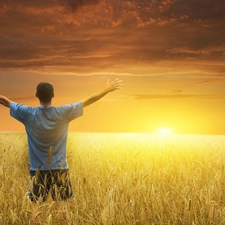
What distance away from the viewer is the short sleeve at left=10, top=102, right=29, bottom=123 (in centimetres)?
417

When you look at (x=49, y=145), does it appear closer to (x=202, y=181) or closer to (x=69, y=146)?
(x=202, y=181)

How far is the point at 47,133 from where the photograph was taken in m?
4.05

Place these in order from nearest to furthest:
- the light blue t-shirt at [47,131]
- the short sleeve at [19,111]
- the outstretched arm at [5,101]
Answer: the light blue t-shirt at [47,131]
the short sleeve at [19,111]
the outstretched arm at [5,101]

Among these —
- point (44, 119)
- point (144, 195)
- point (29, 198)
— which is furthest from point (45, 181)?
point (144, 195)

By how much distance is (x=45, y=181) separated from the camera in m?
4.09

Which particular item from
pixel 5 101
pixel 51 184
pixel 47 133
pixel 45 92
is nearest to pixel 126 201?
pixel 51 184

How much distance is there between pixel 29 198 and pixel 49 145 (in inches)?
24.6

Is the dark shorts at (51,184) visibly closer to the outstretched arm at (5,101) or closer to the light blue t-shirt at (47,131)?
the light blue t-shirt at (47,131)

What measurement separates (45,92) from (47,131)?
14.9 inches

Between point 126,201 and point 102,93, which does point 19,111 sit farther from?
point 126,201

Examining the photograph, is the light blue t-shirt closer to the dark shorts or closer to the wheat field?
the dark shorts

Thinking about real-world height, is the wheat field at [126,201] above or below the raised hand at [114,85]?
below

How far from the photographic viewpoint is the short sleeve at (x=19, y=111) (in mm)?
4172

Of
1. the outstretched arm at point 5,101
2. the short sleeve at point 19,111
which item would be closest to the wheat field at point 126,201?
the short sleeve at point 19,111
